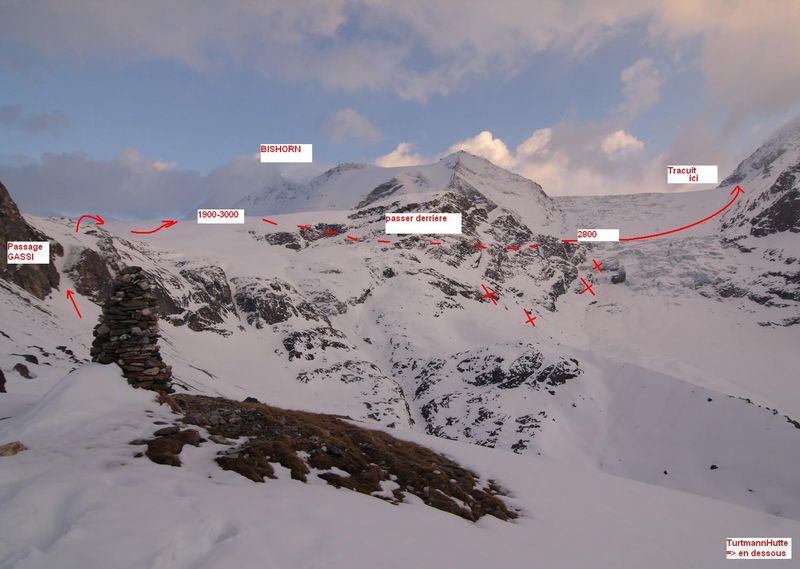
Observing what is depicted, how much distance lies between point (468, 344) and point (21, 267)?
289 ft

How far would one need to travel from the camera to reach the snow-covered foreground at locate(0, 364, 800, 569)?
7840 mm

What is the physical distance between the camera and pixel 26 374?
31.7m

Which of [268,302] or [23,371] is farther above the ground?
[268,302]

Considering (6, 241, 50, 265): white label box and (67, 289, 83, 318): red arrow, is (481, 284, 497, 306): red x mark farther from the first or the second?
(6, 241, 50, 265): white label box

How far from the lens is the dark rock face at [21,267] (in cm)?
6612

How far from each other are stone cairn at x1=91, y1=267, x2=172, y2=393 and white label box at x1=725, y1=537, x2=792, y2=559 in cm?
1977

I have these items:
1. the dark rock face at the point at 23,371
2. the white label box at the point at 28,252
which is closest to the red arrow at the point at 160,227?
the white label box at the point at 28,252

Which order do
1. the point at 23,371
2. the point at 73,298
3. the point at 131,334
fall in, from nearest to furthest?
the point at 131,334 < the point at 23,371 < the point at 73,298

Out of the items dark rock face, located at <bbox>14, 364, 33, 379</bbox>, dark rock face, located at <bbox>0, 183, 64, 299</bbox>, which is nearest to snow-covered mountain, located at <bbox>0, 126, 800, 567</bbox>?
dark rock face, located at <bbox>14, 364, 33, 379</bbox>

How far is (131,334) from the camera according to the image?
55.0 feet

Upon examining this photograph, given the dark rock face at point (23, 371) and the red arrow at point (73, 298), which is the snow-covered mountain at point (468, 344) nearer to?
the dark rock face at point (23, 371)

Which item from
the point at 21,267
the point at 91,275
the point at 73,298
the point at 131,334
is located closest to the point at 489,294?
the point at 91,275

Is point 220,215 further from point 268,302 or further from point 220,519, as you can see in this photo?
point 268,302

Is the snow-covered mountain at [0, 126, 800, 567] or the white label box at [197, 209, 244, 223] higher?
the white label box at [197, 209, 244, 223]
